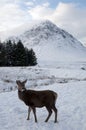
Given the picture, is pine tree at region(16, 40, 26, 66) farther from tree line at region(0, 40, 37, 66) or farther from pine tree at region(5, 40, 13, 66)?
pine tree at region(5, 40, 13, 66)

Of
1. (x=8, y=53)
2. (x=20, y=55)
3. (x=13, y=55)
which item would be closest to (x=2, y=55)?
(x=8, y=53)

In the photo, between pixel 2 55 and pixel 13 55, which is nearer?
pixel 2 55

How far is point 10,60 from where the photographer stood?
64000 mm

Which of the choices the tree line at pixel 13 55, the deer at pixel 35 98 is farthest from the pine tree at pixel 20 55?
the deer at pixel 35 98

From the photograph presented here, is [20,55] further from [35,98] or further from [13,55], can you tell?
[35,98]

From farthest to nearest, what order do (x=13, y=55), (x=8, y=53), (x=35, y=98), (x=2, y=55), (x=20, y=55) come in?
1. (x=13, y=55)
2. (x=20, y=55)
3. (x=8, y=53)
4. (x=2, y=55)
5. (x=35, y=98)

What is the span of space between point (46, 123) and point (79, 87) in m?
10.0

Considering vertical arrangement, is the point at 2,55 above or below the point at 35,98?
above

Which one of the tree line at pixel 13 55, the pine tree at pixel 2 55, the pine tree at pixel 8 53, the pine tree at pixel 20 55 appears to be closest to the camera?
the pine tree at pixel 2 55

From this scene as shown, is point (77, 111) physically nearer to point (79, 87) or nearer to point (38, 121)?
point (38, 121)

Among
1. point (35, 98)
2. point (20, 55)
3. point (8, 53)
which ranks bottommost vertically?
point (35, 98)

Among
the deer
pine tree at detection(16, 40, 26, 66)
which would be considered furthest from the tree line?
the deer

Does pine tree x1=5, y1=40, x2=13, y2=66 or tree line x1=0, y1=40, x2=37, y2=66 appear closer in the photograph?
tree line x1=0, y1=40, x2=37, y2=66

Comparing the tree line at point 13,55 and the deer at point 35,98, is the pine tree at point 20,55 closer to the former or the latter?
the tree line at point 13,55
